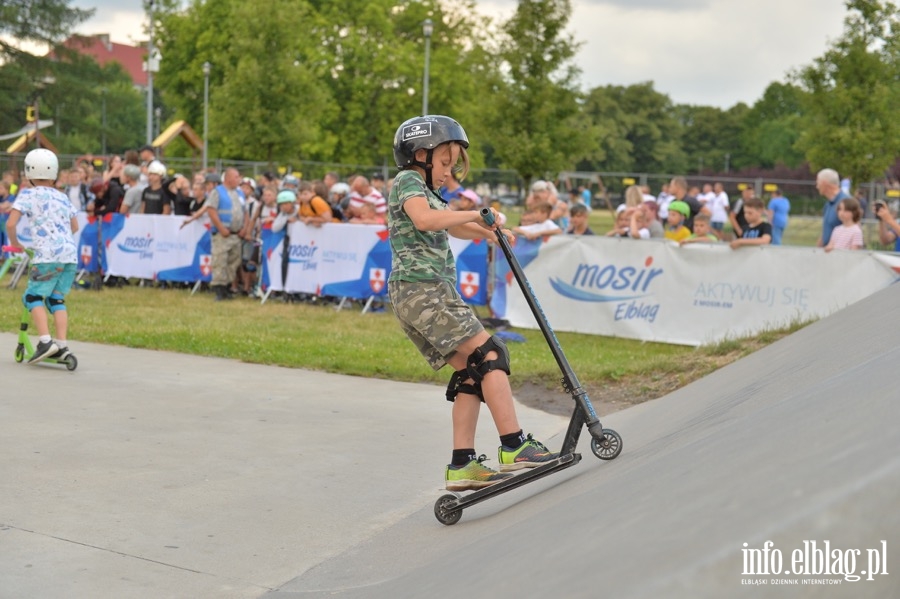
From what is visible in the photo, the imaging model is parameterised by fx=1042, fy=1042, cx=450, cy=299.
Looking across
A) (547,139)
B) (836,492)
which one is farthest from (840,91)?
(836,492)

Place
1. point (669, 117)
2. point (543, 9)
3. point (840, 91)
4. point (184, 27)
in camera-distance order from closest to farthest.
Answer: point (840, 91), point (543, 9), point (184, 27), point (669, 117)

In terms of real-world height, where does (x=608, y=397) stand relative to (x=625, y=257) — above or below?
below

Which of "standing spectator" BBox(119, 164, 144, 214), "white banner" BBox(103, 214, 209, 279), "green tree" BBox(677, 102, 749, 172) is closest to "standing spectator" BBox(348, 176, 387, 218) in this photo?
"white banner" BBox(103, 214, 209, 279)

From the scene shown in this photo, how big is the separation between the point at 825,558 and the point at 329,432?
16.9 feet

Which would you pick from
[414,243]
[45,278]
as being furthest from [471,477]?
[45,278]

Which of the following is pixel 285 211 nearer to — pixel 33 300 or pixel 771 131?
pixel 33 300

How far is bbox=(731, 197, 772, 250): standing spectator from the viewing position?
12.0 meters

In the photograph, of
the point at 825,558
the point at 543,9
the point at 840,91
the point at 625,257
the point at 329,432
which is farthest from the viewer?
the point at 543,9

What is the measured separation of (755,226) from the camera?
12195 mm

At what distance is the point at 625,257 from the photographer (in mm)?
12672

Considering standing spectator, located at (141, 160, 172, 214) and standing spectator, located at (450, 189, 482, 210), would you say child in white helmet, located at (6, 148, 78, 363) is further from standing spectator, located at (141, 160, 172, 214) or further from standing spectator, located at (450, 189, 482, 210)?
standing spectator, located at (141, 160, 172, 214)

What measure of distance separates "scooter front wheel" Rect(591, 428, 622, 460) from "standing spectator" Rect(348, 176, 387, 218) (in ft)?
38.4

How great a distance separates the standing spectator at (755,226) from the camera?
12.0 metres

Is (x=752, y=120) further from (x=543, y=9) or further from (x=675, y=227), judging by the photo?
(x=675, y=227)
